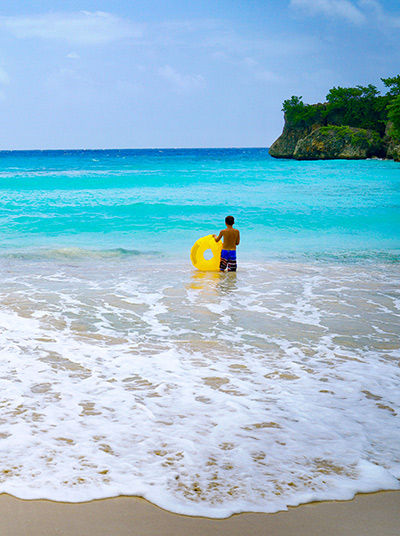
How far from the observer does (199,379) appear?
4.79 meters

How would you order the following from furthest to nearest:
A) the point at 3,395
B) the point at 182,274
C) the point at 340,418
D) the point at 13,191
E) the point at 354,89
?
the point at 354,89 < the point at 13,191 < the point at 182,274 < the point at 3,395 < the point at 340,418

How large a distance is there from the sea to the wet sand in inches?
3.1

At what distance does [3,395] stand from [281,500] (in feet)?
7.83

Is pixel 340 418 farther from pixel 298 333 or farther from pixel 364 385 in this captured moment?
pixel 298 333

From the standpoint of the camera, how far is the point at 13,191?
31016 millimetres

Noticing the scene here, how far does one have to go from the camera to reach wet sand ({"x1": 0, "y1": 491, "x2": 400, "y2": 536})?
2771mm

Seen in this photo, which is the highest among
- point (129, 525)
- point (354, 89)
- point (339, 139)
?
point (354, 89)

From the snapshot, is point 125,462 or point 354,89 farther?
point 354,89

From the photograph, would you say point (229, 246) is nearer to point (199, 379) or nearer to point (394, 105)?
point (199, 379)

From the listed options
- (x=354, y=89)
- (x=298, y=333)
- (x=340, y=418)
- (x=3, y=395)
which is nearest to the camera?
(x=340, y=418)

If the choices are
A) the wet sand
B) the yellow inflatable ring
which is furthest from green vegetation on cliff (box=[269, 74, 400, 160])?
the wet sand

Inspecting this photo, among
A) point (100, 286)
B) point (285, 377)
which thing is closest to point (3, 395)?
point (285, 377)

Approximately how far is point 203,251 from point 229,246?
0.51m

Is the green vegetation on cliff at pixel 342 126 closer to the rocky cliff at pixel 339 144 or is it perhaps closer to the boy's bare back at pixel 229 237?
the rocky cliff at pixel 339 144
